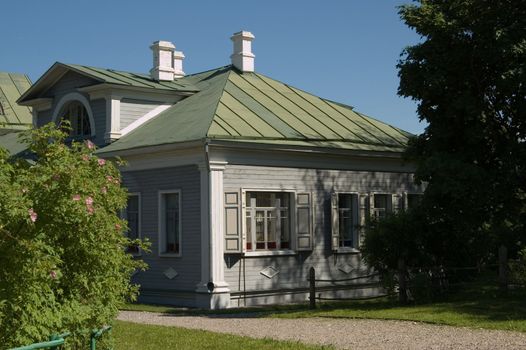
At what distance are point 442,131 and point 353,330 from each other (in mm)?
6516

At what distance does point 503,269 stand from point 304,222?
551 cm

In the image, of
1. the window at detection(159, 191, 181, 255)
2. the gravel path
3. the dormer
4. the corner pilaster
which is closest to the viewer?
the gravel path

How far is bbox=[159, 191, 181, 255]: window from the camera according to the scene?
20438 millimetres

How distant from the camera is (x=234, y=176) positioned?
773 inches

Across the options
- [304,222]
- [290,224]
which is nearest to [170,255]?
[290,224]

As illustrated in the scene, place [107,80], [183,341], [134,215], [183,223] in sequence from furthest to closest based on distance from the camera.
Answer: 1. [107,80]
2. [134,215]
3. [183,223]
4. [183,341]

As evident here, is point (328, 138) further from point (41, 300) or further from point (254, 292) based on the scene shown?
point (41, 300)

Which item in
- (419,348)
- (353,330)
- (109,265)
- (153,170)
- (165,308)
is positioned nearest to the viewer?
(109,265)

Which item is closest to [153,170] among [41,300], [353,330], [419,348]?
[353,330]

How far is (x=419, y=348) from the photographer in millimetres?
11562

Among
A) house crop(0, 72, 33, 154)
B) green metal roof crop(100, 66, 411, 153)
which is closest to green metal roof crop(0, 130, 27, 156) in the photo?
house crop(0, 72, 33, 154)

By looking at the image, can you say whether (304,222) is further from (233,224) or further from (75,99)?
(75,99)

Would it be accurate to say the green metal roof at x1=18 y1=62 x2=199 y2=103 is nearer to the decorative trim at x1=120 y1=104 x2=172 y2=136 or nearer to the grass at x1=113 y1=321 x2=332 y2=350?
the decorative trim at x1=120 y1=104 x2=172 y2=136

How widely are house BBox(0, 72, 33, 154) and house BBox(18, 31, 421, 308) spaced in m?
8.15
